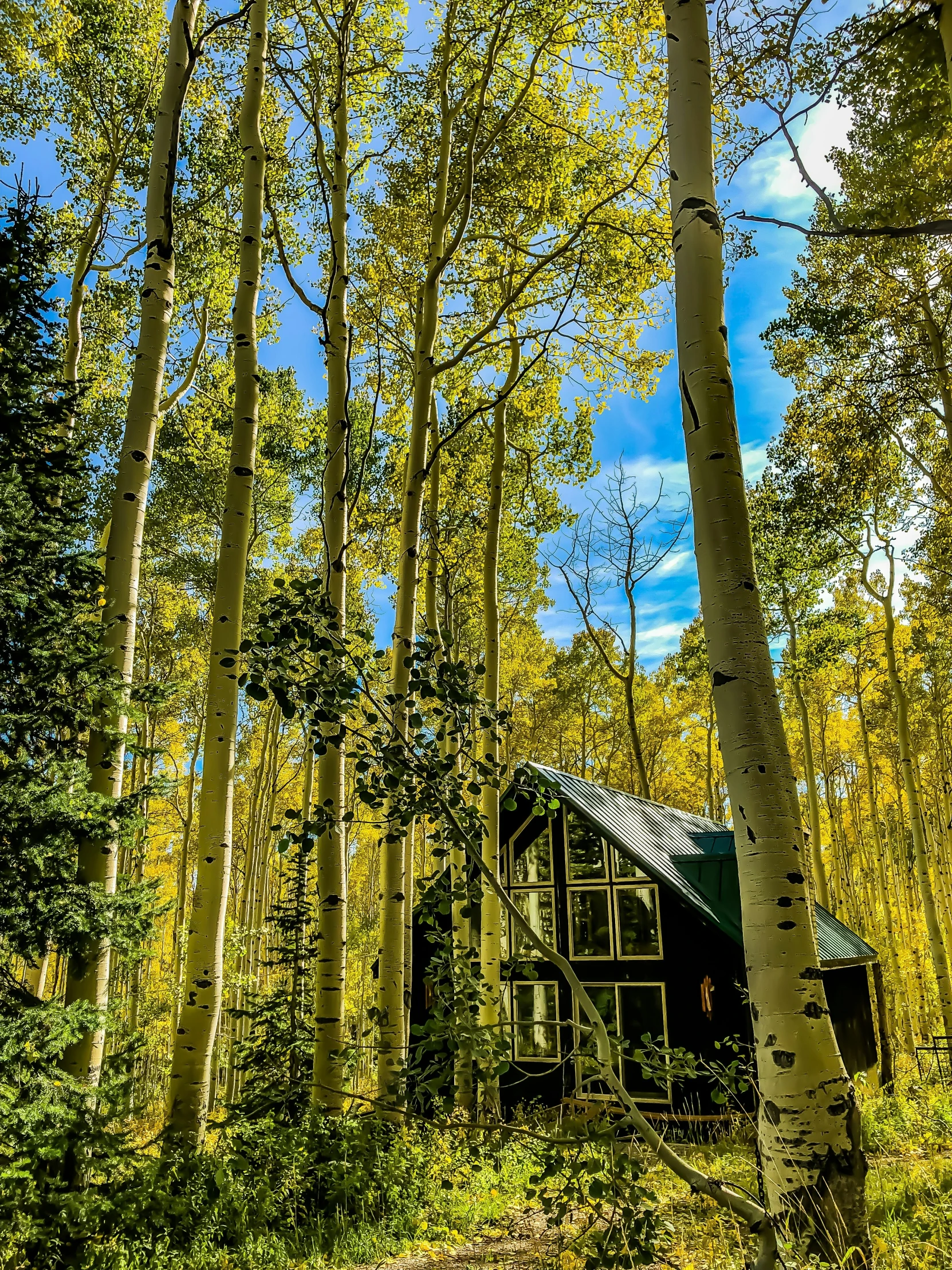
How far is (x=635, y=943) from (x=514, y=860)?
2.48m

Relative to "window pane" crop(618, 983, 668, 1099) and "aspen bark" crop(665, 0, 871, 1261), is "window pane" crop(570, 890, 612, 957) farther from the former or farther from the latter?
"aspen bark" crop(665, 0, 871, 1261)

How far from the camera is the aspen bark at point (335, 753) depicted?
5.34 meters

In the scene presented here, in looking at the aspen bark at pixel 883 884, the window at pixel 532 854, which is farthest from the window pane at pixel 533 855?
the aspen bark at pixel 883 884

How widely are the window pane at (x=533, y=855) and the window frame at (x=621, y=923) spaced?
128cm

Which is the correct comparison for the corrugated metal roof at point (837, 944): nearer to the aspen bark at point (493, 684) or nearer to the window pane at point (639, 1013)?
the window pane at point (639, 1013)

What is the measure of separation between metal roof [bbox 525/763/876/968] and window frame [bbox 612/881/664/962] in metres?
0.50

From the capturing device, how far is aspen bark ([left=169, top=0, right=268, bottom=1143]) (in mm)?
4246

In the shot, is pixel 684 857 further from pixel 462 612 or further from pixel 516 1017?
pixel 462 612

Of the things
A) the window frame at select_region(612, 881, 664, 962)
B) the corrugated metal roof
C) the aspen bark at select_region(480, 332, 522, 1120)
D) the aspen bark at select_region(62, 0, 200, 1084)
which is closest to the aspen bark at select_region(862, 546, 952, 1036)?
the corrugated metal roof

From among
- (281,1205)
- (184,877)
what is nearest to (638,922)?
(281,1205)

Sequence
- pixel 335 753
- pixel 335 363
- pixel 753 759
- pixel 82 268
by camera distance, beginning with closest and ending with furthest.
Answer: pixel 753 759 < pixel 335 753 < pixel 335 363 < pixel 82 268

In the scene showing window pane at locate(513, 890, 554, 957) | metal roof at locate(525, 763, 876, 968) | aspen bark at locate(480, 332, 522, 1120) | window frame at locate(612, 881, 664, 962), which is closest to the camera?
aspen bark at locate(480, 332, 522, 1120)

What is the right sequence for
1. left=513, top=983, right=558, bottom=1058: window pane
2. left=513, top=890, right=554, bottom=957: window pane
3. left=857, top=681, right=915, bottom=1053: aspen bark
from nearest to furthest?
left=513, top=983, right=558, bottom=1058: window pane → left=513, top=890, right=554, bottom=957: window pane → left=857, top=681, right=915, bottom=1053: aspen bark

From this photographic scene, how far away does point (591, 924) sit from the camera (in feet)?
40.7
